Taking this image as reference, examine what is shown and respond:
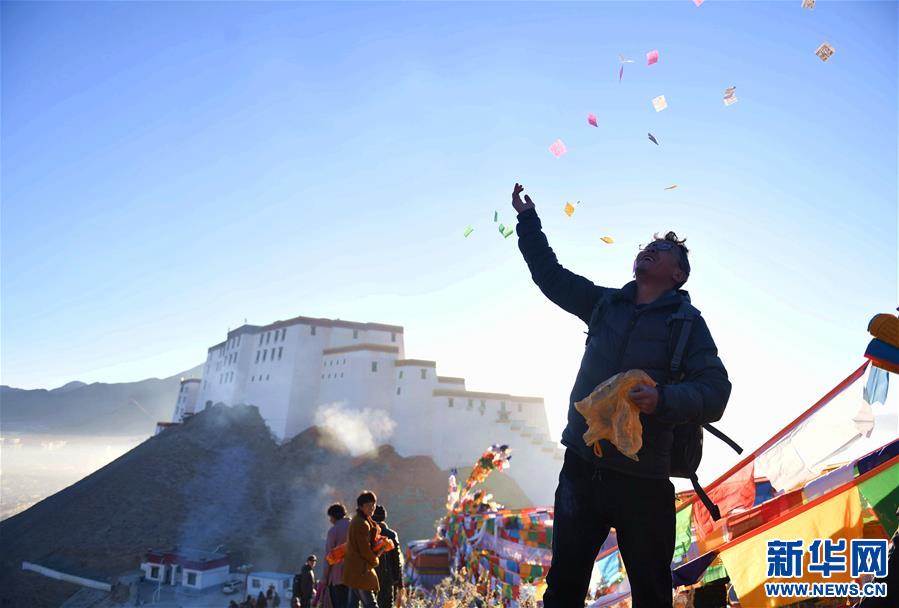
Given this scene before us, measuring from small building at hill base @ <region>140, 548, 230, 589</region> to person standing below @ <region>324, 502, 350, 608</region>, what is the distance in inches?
1098

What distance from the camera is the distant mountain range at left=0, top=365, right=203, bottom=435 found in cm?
13539

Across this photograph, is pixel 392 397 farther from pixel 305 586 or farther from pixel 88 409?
pixel 88 409

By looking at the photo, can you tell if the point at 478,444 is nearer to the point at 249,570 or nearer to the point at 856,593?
the point at 249,570

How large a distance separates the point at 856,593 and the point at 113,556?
38.3 metres

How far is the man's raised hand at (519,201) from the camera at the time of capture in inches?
109

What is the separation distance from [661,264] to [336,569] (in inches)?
183

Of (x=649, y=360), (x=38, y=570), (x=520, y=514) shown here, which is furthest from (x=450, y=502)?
(x=38, y=570)

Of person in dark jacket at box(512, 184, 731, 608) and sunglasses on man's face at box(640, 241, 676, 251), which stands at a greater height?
sunglasses on man's face at box(640, 241, 676, 251)

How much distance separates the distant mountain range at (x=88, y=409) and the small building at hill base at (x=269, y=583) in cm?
13272

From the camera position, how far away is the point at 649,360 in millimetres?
2145

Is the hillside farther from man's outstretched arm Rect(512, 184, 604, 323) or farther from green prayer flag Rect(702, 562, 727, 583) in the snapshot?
man's outstretched arm Rect(512, 184, 604, 323)

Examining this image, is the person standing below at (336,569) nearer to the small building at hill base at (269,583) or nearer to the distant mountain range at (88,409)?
the small building at hill base at (269,583)

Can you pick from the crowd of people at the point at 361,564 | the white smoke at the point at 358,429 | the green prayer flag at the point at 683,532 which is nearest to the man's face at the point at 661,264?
the green prayer flag at the point at 683,532

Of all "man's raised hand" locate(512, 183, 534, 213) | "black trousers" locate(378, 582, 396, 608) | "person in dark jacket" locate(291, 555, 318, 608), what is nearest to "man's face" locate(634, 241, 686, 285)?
"man's raised hand" locate(512, 183, 534, 213)
